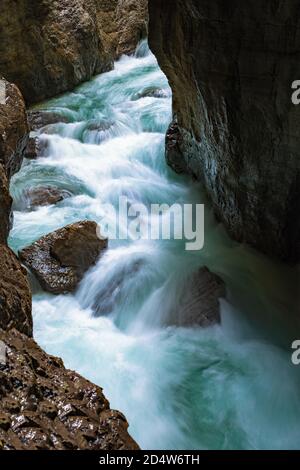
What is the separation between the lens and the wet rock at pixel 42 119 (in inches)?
A: 392

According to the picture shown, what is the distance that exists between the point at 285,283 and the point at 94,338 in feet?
7.23

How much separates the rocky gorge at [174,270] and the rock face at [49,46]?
12.1 ft

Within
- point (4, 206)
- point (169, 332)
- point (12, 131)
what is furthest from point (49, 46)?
point (169, 332)

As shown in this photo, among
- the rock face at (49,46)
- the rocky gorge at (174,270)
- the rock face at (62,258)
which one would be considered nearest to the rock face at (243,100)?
the rocky gorge at (174,270)

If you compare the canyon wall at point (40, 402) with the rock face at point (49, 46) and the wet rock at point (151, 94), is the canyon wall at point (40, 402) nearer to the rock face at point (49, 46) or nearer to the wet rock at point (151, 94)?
the wet rock at point (151, 94)

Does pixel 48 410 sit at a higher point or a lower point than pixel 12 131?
lower

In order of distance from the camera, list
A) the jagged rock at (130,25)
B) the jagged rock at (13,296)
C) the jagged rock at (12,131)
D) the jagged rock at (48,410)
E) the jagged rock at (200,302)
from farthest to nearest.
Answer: the jagged rock at (130,25) → the jagged rock at (200,302) → the jagged rock at (12,131) → the jagged rock at (13,296) → the jagged rock at (48,410)

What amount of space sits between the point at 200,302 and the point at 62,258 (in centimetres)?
181

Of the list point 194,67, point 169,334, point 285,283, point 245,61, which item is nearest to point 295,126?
point 245,61

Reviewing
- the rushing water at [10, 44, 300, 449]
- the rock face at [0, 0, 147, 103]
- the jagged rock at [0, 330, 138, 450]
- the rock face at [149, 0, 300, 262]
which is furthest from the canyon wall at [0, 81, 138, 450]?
the rock face at [0, 0, 147, 103]

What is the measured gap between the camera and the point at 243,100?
4.84m

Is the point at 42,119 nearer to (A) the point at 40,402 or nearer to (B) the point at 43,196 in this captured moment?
(B) the point at 43,196

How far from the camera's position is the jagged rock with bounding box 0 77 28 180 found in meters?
4.43

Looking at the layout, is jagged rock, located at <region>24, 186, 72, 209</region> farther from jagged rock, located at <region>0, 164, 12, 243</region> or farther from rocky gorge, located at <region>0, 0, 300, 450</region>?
jagged rock, located at <region>0, 164, 12, 243</region>
